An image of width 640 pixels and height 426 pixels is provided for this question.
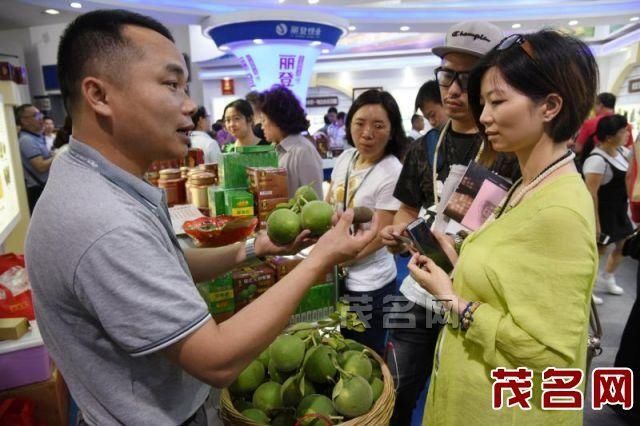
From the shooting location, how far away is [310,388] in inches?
51.4

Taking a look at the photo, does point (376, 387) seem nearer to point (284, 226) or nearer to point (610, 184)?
point (284, 226)

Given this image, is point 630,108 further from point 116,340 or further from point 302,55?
point 116,340

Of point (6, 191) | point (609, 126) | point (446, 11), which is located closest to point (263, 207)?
point (6, 191)

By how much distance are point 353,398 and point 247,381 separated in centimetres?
35

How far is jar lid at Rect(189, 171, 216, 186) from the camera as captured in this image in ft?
8.84

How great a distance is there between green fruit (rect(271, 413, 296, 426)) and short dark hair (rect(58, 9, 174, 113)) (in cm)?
97

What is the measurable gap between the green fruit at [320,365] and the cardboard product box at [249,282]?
55cm

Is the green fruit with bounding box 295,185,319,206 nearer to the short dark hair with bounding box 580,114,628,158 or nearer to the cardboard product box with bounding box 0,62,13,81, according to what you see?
the cardboard product box with bounding box 0,62,13,81

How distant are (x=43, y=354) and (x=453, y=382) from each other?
1580 mm

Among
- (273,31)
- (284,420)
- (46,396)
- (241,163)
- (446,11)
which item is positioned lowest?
(46,396)

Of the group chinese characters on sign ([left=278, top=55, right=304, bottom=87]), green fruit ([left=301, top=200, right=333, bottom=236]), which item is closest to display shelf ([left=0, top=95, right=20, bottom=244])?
green fruit ([left=301, top=200, right=333, bottom=236])

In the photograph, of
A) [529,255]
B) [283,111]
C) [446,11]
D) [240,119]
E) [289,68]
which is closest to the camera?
[529,255]

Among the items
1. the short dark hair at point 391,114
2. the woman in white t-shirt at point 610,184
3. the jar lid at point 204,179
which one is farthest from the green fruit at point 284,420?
the woman in white t-shirt at point 610,184

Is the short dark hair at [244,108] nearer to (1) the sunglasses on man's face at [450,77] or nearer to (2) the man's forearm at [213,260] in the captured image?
(1) the sunglasses on man's face at [450,77]
